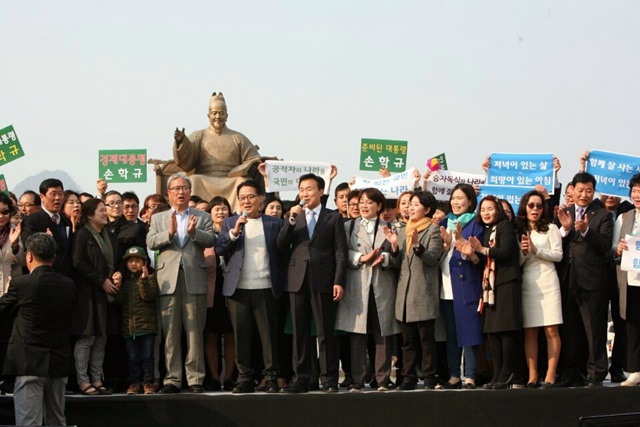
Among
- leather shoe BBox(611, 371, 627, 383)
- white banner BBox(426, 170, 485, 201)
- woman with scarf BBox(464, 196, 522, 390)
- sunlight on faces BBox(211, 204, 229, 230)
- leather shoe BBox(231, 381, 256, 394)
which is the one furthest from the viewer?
white banner BBox(426, 170, 485, 201)

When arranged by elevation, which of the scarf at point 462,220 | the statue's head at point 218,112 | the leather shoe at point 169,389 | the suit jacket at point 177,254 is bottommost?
the leather shoe at point 169,389

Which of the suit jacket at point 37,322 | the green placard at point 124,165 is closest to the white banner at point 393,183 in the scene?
the suit jacket at point 37,322

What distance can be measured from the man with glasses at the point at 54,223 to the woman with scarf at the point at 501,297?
3.62 metres

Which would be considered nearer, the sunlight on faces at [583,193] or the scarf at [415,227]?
the scarf at [415,227]

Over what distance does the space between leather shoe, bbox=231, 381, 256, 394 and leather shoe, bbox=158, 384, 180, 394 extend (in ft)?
1.73

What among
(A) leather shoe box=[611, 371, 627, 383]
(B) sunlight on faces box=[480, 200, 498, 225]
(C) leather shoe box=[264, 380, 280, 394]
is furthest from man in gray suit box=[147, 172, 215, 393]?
(A) leather shoe box=[611, 371, 627, 383]

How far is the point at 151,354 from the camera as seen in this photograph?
9.69 metres

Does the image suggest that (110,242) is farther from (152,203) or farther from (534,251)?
(534,251)

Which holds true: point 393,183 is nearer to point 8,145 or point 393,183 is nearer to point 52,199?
point 52,199

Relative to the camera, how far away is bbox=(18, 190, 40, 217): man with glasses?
10.1 meters

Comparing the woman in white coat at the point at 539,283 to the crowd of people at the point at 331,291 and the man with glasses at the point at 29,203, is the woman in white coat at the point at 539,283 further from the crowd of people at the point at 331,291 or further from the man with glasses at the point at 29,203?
the man with glasses at the point at 29,203

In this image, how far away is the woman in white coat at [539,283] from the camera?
9.73m

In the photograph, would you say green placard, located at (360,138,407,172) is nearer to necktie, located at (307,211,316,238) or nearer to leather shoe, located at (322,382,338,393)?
necktie, located at (307,211,316,238)

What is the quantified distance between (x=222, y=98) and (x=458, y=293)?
8.37 m
